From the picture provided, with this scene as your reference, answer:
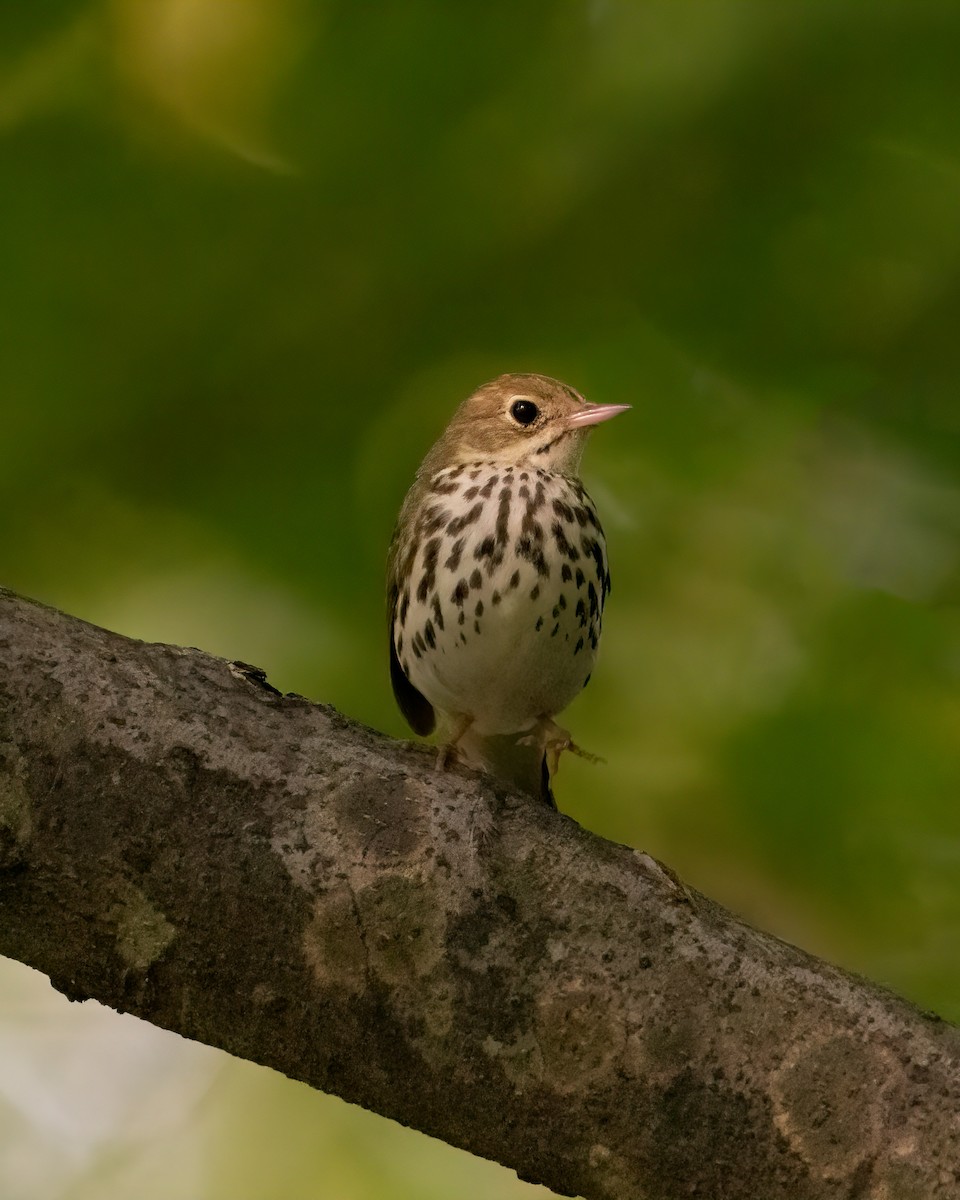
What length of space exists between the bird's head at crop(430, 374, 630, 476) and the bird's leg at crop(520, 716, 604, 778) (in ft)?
2.09

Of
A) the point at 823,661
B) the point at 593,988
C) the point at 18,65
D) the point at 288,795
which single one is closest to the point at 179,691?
the point at 288,795

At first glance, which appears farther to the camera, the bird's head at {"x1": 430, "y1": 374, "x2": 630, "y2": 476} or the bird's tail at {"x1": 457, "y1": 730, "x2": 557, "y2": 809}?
the bird's tail at {"x1": 457, "y1": 730, "x2": 557, "y2": 809}

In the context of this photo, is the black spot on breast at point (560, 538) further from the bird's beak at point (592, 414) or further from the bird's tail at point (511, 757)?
the bird's tail at point (511, 757)

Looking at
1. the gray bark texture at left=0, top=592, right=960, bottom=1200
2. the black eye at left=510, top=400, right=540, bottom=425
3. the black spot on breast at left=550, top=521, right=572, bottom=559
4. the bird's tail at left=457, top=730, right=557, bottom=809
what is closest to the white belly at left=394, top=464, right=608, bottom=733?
the black spot on breast at left=550, top=521, right=572, bottom=559

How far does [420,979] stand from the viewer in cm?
174

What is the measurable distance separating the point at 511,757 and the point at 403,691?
1.06 feet

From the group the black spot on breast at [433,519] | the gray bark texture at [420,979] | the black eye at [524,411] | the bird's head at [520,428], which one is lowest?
the gray bark texture at [420,979]

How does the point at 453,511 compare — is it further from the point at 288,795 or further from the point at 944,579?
the point at 288,795

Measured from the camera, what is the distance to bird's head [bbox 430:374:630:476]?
3.16m

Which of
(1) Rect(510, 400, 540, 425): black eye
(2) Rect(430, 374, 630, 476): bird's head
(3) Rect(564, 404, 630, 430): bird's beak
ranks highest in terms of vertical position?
(1) Rect(510, 400, 540, 425): black eye

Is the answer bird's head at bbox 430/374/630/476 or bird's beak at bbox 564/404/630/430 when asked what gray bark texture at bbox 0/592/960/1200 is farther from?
bird's head at bbox 430/374/630/476

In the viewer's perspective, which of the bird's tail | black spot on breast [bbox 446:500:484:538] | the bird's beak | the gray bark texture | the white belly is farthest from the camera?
the bird's tail

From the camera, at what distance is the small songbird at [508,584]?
118 inches

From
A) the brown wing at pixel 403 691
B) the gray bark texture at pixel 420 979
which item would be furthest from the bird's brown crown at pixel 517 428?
the gray bark texture at pixel 420 979
